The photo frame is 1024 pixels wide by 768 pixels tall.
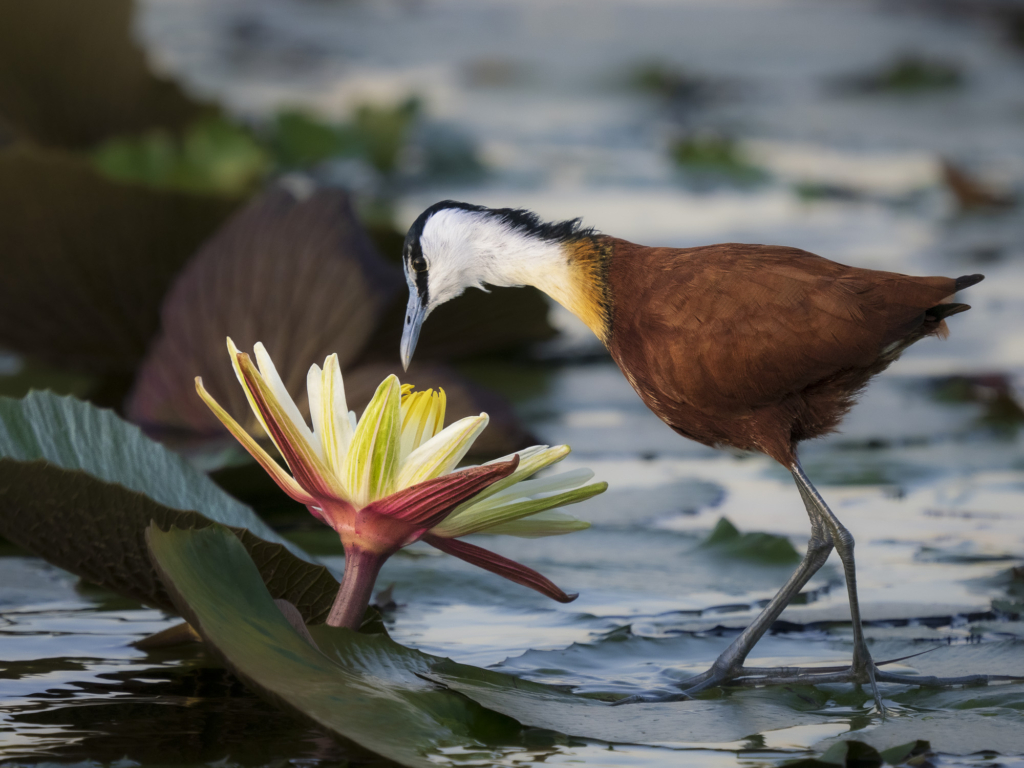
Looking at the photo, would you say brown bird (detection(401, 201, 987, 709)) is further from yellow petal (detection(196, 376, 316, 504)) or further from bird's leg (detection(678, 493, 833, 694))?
yellow petal (detection(196, 376, 316, 504))

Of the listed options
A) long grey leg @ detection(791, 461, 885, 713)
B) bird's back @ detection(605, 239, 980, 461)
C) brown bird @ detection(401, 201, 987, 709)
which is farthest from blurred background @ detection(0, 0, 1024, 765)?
bird's back @ detection(605, 239, 980, 461)

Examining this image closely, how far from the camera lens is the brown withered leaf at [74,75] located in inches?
222

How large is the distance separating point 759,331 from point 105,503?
107 cm

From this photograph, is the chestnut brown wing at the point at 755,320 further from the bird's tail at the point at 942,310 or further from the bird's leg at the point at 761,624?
the bird's leg at the point at 761,624

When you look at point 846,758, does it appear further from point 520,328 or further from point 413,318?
point 520,328

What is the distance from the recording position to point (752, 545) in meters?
2.90

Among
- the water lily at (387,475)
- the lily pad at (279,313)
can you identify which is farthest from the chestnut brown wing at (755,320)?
the lily pad at (279,313)

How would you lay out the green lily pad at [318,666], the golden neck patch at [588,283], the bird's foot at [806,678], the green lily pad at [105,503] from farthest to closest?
1. the golden neck patch at [588,283]
2. the bird's foot at [806,678]
3. the green lily pad at [105,503]
4. the green lily pad at [318,666]

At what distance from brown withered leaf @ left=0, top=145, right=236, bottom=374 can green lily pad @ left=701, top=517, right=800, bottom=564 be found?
1886 mm

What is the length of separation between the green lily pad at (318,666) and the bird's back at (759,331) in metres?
0.72

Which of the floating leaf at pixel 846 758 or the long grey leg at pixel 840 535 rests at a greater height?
the long grey leg at pixel 840 535

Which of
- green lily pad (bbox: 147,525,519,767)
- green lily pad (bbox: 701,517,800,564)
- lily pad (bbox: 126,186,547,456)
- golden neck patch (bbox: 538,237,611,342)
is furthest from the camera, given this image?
lily pad (bbox: 126,186,547,456)

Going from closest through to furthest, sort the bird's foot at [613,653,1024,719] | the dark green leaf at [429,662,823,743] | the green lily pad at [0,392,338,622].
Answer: the dark green leaf at [429,662,823,743] → the green lily pad at [0,392,338,622] → the bird's foot at [613,653,1024,719]

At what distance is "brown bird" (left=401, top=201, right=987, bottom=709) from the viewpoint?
2.32m
